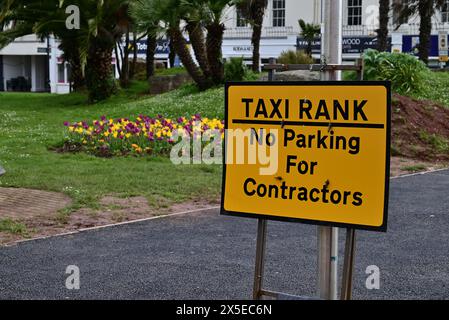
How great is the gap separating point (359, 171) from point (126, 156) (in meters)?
9.81

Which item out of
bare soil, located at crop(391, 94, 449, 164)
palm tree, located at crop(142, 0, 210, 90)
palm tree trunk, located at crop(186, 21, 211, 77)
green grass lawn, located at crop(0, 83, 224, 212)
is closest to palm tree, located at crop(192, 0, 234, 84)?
palm tree trunk, located at crop(186, 21, 211, 77)

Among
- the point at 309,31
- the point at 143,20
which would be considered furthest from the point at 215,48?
the point at 309,31

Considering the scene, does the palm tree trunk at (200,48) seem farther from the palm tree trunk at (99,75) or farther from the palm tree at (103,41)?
Answer: the palm tree trunk at (99,75)

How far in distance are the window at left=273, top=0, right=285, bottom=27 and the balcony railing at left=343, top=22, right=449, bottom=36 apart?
428 centimetres

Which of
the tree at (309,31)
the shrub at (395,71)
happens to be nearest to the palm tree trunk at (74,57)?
the shrub at (395,71)

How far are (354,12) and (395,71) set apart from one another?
30.4m

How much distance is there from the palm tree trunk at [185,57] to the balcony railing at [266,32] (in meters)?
26.8

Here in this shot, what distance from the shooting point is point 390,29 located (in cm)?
4784

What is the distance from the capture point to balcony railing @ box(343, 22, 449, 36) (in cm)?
4694

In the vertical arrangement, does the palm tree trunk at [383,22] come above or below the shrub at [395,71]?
above

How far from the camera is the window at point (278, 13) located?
49625 millimetres

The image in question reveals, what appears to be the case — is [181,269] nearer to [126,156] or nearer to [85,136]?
[126,156]

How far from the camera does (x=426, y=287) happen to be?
213 inches
